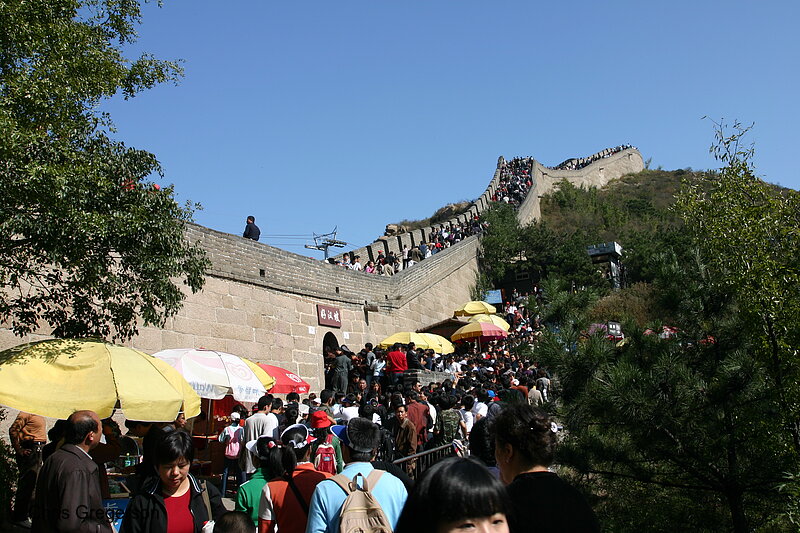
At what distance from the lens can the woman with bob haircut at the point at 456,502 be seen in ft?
6.51

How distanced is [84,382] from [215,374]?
129 inches

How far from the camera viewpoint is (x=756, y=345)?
7230 millimetres

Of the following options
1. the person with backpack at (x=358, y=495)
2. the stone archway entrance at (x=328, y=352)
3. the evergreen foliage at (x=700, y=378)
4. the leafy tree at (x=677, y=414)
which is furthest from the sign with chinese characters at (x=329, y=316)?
the person with backpack at (x=358, y=495)

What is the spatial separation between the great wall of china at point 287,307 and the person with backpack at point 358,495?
389 inches

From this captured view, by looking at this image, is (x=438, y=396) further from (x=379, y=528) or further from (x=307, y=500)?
(x=379, y=528)

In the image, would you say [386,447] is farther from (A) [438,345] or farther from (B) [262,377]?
(A) [438,345]

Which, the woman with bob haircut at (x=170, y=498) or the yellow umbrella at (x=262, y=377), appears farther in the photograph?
the yellow umbrella at (x=262, y=377)

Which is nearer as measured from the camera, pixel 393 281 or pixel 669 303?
pixel 669 303

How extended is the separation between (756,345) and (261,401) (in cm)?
571

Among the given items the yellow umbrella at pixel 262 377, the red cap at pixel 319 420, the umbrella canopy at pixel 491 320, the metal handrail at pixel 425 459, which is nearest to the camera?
the metal handrail at pixel 425 459

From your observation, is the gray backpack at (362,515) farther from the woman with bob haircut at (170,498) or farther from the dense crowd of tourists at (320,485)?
the woman with bob haircut at (170,498)

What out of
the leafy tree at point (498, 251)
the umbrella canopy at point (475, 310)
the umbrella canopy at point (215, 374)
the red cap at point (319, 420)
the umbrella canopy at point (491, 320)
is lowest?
the red cap at point (319, 420)

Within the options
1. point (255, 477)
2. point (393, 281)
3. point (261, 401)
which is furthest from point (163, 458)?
point (393, 281)

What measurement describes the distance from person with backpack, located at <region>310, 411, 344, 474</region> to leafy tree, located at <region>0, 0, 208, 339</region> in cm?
252
